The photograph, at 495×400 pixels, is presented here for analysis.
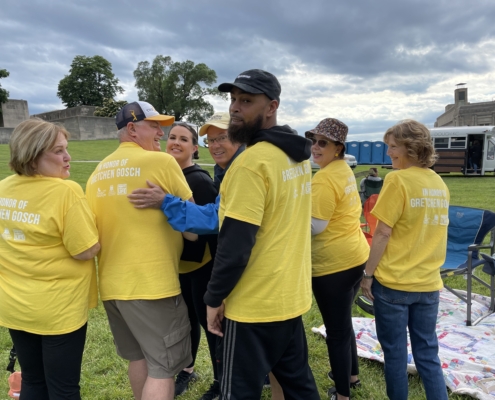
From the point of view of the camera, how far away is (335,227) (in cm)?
239

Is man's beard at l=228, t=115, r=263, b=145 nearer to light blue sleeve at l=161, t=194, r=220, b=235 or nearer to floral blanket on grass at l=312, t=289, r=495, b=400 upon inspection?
light blue sleeve at l=161, t=194, r=220, b=235

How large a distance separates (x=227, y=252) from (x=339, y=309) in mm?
1139

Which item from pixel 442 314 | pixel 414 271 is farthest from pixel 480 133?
pixel 414 271

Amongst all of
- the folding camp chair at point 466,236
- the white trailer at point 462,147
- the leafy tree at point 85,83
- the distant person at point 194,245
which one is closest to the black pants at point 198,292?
the distant person at point 194,245

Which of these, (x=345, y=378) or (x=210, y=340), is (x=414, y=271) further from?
(x=210, y=340)

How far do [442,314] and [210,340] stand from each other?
9.63 ft

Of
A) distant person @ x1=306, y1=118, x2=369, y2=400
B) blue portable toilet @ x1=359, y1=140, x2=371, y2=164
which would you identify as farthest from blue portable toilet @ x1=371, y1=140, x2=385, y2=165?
distant person @ x1=306, y1=118, x2=369, y2=400

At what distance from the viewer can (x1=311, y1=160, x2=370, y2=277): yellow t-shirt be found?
2318 mm

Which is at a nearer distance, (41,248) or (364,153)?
(41,248)

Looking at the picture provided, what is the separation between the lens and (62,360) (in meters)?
1.94

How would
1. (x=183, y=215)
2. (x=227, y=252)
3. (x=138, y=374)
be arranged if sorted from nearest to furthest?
A: (x=227, y=252)
(x=183, y=215)
(x=138, y=374)

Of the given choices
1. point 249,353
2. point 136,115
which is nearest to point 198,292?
point 249,353

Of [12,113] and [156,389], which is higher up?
[12,113]

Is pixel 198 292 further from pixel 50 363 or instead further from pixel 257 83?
pixel 257 83
